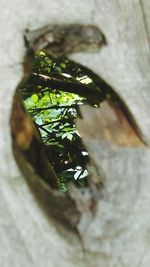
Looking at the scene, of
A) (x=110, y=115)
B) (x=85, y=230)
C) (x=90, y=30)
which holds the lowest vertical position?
(x=85, y=230)

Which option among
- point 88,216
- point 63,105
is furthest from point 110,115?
point 63,105

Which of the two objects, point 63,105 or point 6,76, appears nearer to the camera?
point 6,76

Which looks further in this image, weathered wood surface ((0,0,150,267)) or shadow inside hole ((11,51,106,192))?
shadow inside hole ((11,51,106,192))

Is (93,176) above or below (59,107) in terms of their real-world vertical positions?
below

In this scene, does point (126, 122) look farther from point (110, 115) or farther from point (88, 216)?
point (88, 216)

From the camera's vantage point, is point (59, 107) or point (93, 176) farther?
point (59, 107)

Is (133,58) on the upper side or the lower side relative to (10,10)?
lower

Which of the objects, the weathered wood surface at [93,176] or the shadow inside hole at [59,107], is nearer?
the weathered wood surface at [93,176]
